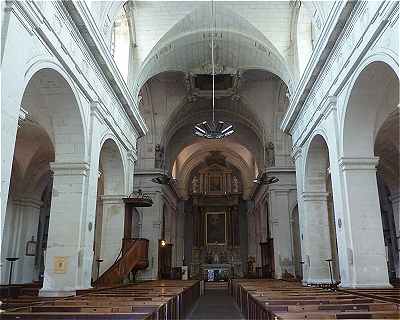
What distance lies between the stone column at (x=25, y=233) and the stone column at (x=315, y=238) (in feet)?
34.7

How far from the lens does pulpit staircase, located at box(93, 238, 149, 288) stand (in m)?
11.8

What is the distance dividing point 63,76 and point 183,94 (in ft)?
37.5

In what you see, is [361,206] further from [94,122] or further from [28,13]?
[28,13]

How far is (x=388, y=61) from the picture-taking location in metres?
6.96

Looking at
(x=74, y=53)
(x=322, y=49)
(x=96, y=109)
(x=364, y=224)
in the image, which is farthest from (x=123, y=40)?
(x=364, y=224)

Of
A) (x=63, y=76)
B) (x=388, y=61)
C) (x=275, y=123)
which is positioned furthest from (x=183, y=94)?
(x=388, y=61)

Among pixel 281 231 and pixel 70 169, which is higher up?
pixel 70 169

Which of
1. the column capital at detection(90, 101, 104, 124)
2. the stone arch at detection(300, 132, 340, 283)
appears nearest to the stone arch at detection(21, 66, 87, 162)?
the column capital at detection(90, 101, 104, 124)

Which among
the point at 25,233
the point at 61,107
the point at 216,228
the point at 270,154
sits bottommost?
the point at 25,233

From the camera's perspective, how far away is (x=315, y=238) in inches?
505

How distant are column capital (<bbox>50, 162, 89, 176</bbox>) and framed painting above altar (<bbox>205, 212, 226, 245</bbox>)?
20.1 m

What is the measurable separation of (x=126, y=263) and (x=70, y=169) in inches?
167

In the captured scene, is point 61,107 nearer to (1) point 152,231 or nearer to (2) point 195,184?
(1) point 152,231

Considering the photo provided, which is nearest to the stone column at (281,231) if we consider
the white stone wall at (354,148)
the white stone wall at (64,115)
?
the white stone wall at (354,148)
